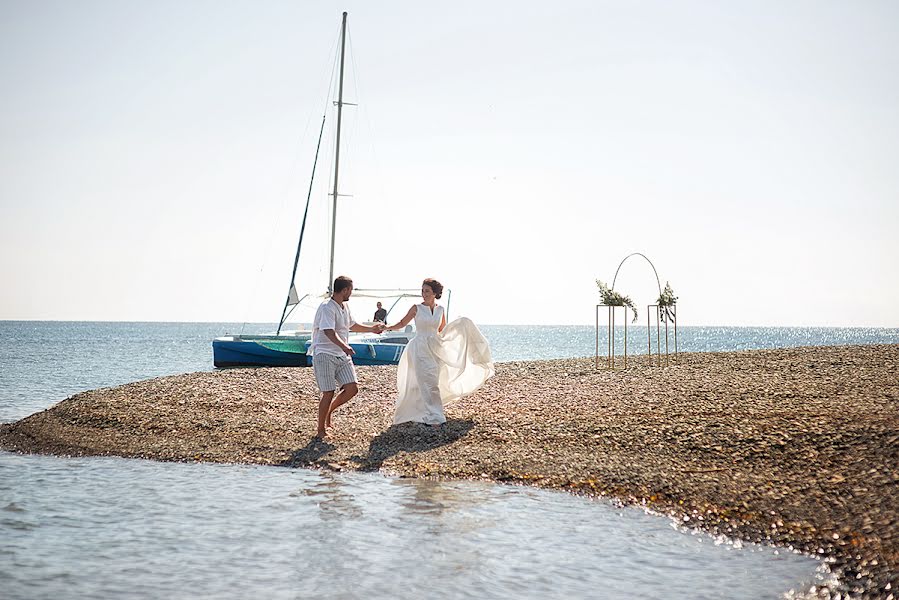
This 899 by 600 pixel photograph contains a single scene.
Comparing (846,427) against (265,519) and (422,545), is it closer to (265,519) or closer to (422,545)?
(422,545)

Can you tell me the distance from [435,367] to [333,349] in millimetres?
1760

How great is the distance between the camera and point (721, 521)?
308 inches

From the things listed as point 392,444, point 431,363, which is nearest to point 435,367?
point 431,363

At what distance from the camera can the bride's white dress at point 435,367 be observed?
12.6 meters

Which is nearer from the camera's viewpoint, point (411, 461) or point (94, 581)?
point (94, 581)

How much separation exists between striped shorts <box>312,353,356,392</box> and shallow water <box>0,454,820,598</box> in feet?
6.75

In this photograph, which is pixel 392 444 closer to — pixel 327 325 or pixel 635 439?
pixel 327 325

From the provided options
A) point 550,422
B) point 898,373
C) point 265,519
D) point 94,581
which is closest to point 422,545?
point 265,519

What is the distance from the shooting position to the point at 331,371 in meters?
11.8

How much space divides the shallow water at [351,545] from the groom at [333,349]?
207cm

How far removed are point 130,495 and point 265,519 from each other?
81.3 inches

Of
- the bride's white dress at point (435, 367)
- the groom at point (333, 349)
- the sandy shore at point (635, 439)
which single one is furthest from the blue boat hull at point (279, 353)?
the groom at point (333, 349)

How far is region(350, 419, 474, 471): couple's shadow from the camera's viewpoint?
10.8m

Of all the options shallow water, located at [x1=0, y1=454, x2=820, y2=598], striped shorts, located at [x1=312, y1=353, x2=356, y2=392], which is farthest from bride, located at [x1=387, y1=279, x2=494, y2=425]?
shallow water, located at [x1=0, y1=454, x2=820, y2=598]
